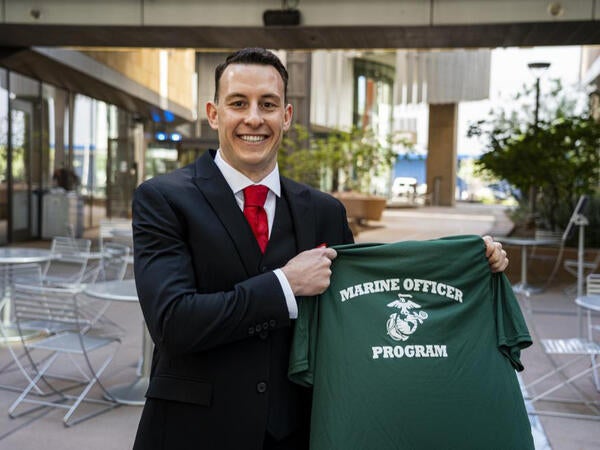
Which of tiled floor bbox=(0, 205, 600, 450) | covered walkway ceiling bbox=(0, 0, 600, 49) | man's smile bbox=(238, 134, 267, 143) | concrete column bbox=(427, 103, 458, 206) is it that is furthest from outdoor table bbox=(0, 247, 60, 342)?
concrete column bbox=(427, 103, 458, 206)

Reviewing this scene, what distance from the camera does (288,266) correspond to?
5.26 ft

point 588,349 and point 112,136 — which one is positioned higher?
point 112,136

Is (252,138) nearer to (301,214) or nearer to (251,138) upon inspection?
(251,138)

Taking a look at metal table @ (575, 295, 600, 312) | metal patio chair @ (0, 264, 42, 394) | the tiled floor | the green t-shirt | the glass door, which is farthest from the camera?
the glass door

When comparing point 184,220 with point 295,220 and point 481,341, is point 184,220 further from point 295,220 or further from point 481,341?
point 481,341

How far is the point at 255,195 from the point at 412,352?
51 centimetres

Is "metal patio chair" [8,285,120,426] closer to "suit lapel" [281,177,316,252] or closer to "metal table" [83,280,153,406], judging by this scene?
"metal table" [83,280,153,406]

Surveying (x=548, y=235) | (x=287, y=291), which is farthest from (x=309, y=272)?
(x=548, y=235)

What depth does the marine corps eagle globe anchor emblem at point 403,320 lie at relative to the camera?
5.55 feet

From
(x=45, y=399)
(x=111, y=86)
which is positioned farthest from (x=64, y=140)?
(x=45, y=399)

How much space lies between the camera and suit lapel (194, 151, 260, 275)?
1.65 m

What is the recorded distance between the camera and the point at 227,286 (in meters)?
1.64

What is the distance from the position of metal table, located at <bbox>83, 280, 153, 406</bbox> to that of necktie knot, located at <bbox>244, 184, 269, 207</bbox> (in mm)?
3070

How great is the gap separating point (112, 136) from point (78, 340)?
1490 cm
